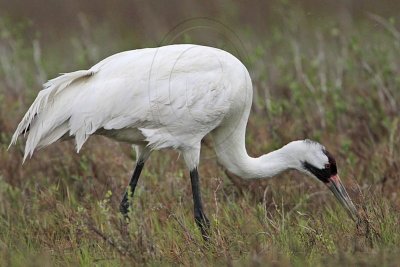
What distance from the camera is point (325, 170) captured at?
699 cm

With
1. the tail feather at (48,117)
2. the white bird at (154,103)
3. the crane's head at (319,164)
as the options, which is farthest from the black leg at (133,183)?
the crane's head at (319,164)

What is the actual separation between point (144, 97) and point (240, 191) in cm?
145

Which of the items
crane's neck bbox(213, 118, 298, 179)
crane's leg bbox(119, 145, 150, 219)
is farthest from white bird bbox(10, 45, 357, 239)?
crane's leg bbox(119, 145, 150, 219)

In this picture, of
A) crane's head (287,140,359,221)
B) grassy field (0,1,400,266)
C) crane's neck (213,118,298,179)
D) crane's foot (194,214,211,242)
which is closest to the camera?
grassy field (0,1,400,266)

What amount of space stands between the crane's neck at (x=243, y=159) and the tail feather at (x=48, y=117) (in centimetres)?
123

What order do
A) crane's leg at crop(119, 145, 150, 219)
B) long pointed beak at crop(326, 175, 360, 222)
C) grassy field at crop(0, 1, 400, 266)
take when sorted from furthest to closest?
crane's leg at crop(119, 145, 150, 219), long pointed beak at crop(326, 175, 360, 222), grassy field at crop(0, 1, 400, 266)

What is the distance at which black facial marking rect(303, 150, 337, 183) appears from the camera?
6.96 m

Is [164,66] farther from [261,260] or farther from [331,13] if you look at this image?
[331,13]

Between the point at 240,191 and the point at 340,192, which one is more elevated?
the point at 340,192

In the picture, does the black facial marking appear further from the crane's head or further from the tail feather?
the tail feather

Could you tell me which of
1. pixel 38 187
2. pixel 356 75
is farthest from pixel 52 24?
pixel 38 187

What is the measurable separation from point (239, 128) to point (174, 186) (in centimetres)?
79

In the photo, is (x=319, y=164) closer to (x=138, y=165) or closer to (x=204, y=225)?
(x=204, y=225)

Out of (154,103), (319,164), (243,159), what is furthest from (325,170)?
(154,103)
